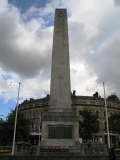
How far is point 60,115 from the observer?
22156mm

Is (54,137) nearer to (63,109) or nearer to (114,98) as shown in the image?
(63,109)

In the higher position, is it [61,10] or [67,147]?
[61,10]

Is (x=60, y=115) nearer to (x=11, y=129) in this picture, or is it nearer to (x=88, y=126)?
(x=11, y=129)

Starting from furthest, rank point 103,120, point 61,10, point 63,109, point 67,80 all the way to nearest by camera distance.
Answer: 1. point 103,120
2. point 61,10
3. point 67,80
4. point 63,109

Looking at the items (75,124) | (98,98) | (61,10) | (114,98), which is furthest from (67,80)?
(114,98)

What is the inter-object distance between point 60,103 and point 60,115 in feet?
5.88

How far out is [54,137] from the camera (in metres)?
21.0

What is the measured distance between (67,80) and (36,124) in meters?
41.1

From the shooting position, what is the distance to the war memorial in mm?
20188

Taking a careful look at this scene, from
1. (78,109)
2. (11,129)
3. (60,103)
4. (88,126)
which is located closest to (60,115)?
(60,103)

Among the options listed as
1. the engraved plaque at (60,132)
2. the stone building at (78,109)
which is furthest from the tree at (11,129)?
the engraved plaque at (60,132)

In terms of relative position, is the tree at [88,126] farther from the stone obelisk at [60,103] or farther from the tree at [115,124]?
the stone obelisk at [60,103]

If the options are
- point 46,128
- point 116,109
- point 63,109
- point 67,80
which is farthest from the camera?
point 116,109

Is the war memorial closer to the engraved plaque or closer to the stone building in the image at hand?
the engraved plaque
